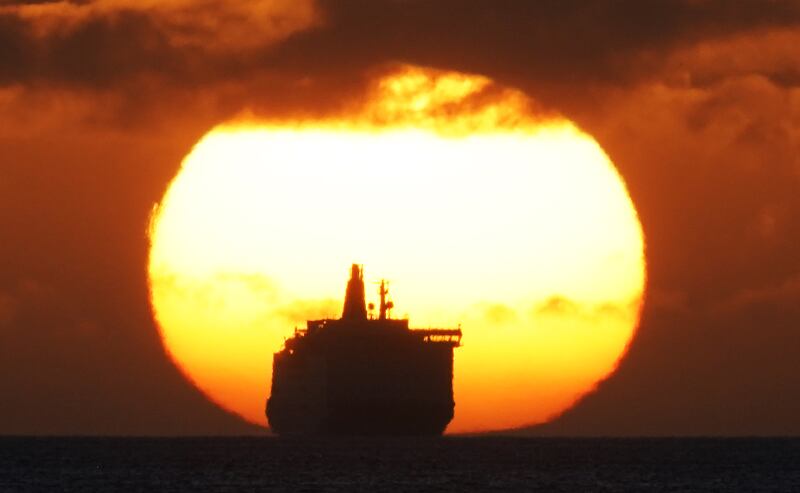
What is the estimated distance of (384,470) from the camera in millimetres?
143625

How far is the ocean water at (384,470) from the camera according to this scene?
12444 cm

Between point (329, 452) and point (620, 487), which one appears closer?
point (620, 487)

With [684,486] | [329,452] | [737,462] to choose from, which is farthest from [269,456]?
[684,486]

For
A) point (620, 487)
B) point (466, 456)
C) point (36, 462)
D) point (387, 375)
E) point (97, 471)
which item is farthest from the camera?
point (387, 375)

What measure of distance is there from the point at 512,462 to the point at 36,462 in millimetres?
38811

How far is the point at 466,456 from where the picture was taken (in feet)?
588

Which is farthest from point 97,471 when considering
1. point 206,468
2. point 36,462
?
point 36,462

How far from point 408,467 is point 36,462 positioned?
118ft

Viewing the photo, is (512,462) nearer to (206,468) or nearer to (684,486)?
(206,468)

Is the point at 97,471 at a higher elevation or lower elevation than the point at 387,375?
lower

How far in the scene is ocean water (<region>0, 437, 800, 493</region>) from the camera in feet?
408

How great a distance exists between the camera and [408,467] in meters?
148

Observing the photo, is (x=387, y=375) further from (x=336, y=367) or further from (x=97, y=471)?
(x=97, y=471)

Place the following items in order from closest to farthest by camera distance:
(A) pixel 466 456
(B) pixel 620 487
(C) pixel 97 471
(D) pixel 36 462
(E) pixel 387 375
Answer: (B) pixel 620 487 → (C) pixel 97 471 → (D) pixel 36 462 → (A) pixel 466 456 → (E) pixel 387 375
